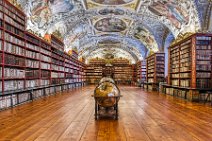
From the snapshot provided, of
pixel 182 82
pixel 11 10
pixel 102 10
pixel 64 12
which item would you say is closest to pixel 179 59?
pixel 182 82

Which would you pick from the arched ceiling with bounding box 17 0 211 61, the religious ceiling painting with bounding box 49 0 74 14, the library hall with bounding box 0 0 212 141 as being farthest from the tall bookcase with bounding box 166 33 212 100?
the religious ceiling painting with bounding box 49 0 74 14

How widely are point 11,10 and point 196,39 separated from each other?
9.24 metres

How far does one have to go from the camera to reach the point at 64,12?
16953 millimetres

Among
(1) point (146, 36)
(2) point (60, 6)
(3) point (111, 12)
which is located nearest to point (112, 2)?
(3) point (111, 12)

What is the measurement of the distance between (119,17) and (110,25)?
3.10m

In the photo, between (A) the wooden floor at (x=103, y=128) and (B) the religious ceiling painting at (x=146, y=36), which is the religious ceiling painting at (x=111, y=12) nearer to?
(B) the religious ceiling painting at (x=146, y=36)

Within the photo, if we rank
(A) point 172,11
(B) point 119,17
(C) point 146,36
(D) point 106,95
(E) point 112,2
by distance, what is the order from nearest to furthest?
(D) point 106,95
(A) point 172,11
(E) point 112,2
(B) point 119,17
(C) point 146,36

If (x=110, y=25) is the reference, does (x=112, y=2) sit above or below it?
above

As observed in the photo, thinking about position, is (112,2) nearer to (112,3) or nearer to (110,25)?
(112,3)

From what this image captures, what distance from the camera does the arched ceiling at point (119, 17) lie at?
13750 mm

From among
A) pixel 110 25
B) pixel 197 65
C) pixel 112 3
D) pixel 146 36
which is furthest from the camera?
pixel 146 36

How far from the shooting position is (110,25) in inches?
912

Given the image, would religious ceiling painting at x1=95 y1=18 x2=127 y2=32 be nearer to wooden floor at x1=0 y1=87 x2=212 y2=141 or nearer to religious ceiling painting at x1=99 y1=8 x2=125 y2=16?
religious ceiling painting at x1=99 y1=8 x2=125 y2=16

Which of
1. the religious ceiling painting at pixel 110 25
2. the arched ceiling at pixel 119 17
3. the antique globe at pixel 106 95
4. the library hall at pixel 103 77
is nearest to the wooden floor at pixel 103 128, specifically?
the library hall at pixel 103 77
